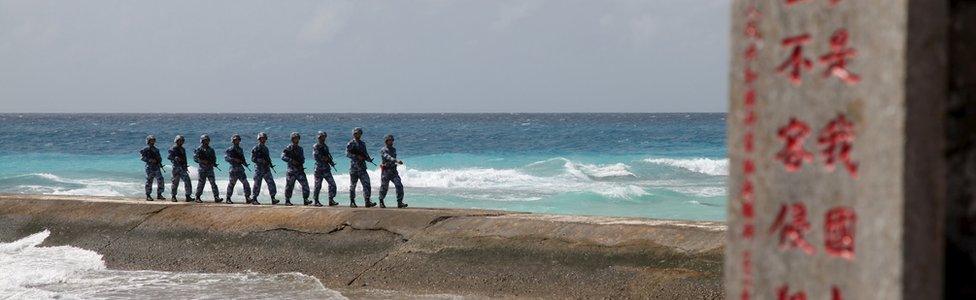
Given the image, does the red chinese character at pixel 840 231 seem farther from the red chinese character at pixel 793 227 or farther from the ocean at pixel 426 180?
the ocean at pixel 426 180

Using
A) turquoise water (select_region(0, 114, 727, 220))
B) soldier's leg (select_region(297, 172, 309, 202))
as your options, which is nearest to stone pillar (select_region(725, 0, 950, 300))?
soldier's leg (select_region(297, 172, 309, 202))

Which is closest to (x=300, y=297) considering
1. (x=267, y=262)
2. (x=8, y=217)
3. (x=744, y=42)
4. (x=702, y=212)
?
(x=267, y=262)

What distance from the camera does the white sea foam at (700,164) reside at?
3675cm

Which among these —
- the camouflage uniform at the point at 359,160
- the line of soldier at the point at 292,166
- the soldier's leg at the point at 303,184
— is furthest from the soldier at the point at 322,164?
the camouflage uniform at the point at 359,160

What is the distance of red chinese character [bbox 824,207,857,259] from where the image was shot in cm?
415

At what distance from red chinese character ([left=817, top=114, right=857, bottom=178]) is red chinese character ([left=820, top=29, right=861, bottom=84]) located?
0.13 meters

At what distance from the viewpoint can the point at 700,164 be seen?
38.4m

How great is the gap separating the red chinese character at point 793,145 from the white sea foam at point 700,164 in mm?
32041

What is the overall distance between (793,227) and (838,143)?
1.05 ft

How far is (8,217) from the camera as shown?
661 inches

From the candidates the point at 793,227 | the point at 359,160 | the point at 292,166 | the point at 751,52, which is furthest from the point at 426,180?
the point at 793,227

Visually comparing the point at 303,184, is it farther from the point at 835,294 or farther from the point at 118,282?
the point at 835,294

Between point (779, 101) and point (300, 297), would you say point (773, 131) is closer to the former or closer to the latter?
point (779, 101)

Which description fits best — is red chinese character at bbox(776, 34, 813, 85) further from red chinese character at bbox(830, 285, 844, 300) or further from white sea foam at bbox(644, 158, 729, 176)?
white sea foam at bbox(644, 158, 729, 176)
